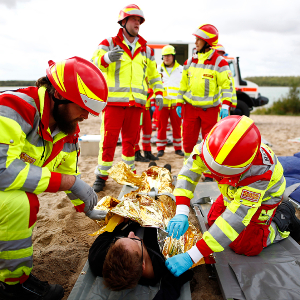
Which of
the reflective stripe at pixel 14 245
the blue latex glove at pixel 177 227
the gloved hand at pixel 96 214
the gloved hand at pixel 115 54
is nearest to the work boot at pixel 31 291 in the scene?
the reflective stripe at pixel 14 245

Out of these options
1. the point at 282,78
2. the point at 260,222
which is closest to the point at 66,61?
the point at 260,222

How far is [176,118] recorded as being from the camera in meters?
5.62

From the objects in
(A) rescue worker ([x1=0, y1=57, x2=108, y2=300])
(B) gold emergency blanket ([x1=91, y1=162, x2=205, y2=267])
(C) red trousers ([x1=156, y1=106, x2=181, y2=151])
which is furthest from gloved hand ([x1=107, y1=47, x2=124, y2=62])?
(C) red trousers ([x1=156, y1=106, x2=181, y2=151])

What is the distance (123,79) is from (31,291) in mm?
2577

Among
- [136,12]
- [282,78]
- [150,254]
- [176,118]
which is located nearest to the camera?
[150,254]

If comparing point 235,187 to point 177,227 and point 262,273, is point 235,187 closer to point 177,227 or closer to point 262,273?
point 177,227

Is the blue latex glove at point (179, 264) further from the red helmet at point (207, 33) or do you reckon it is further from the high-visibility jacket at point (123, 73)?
the red helmet at point (207, 33)

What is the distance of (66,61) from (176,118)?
14.0ft

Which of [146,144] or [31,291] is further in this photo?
[146,144]

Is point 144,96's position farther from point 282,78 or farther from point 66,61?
point 282,78

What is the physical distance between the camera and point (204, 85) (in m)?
3.60

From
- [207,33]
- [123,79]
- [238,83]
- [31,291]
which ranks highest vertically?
[207,33]

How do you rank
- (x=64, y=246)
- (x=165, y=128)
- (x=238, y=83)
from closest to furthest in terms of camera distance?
(x=64, y=246)
(x=165, y=128)
(x=238, y=83)

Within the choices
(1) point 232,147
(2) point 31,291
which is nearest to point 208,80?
(1) point 232,147
